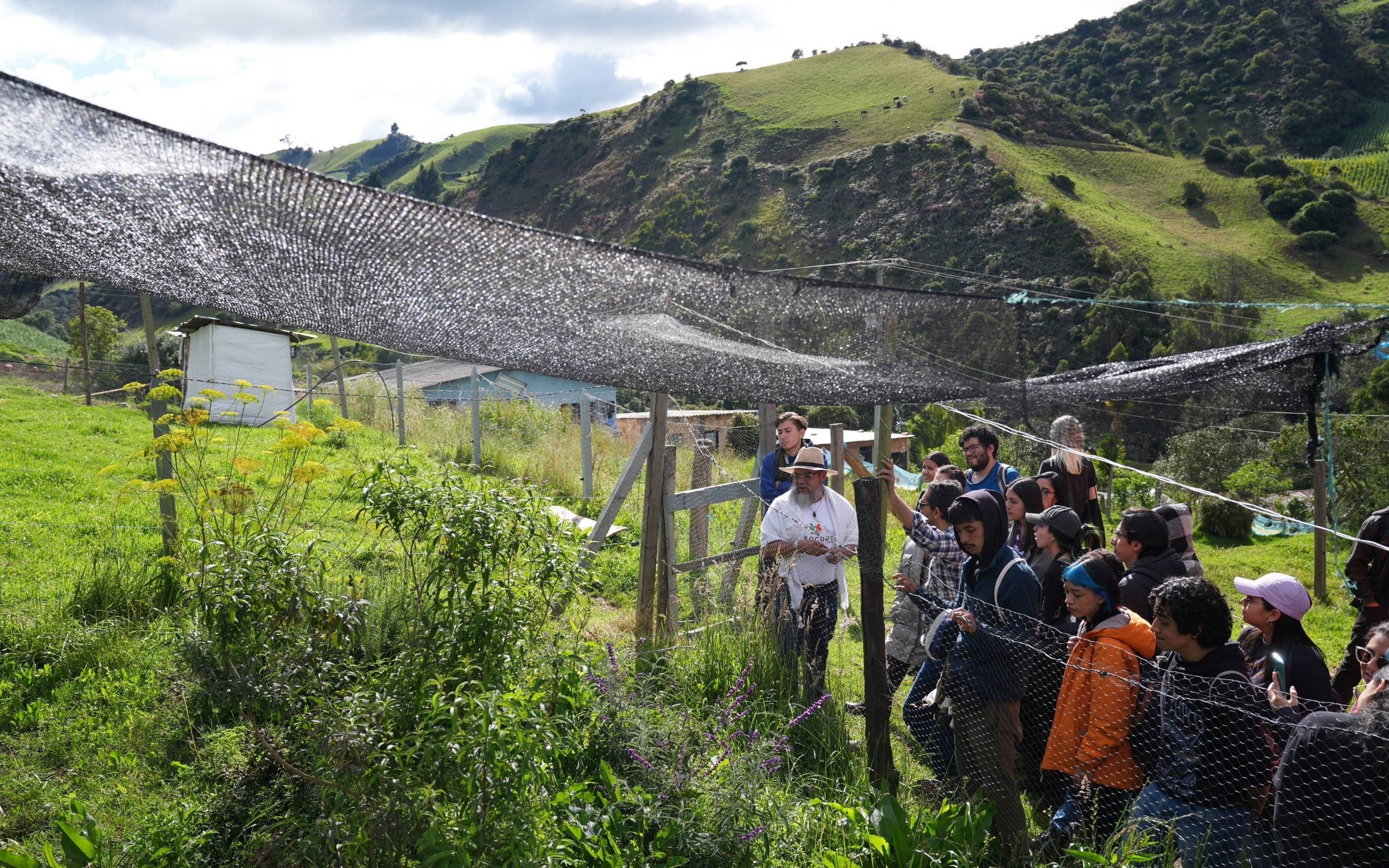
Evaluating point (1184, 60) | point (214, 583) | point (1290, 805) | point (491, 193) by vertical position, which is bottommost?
point (1290, 805)

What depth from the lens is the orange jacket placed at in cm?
282

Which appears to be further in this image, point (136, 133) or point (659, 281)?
point (659, 281)

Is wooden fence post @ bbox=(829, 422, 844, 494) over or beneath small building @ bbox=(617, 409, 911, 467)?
over

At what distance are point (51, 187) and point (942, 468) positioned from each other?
4.16 m

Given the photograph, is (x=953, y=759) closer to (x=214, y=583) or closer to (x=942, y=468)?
(x=942, y=468)

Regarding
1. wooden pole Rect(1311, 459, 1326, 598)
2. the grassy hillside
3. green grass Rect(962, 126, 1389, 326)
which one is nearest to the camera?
wooden pole Rect(1311, 459, 1326, 598)

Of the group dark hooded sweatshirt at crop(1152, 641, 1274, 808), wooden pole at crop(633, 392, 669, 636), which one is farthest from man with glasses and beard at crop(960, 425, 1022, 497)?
dark hooded sweatshirt at crop(1152, 641, 1274, 808)

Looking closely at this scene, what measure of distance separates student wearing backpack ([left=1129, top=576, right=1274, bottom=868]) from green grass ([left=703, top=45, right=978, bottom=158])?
4896 centimetres

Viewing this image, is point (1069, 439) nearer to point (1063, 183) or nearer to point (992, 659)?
point (992, 659)

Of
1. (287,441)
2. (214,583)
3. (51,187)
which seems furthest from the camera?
(287,441)

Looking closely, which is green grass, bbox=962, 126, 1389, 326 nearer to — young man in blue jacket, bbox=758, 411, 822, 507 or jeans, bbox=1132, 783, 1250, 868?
young man in blue jacket, bbox=758, 411, 822, 507

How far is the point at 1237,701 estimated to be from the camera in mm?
2439

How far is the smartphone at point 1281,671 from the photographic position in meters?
2.99

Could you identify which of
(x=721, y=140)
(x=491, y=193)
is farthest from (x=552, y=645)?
(x=491, y=193)
